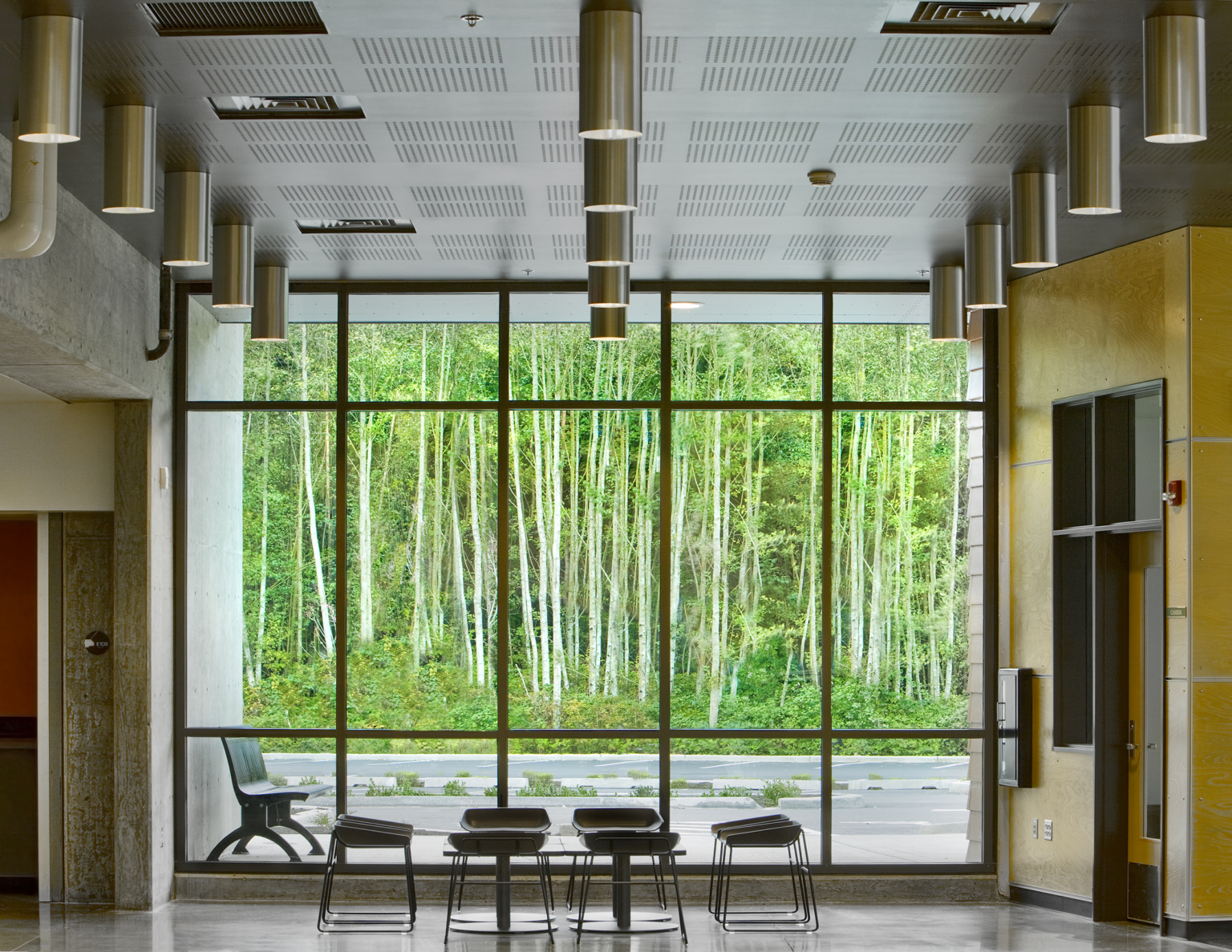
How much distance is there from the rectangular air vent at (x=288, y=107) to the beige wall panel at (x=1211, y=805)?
533 cm

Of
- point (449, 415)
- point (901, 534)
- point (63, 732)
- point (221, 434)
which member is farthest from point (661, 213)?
point (63, 732)

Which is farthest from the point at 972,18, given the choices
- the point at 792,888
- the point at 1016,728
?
the point at 792,888

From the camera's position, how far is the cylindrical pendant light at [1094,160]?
5.23 meters

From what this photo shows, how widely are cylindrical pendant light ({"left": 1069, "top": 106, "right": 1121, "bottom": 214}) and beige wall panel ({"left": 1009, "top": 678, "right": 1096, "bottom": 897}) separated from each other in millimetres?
4045

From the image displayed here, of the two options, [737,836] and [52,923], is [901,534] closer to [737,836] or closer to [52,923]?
[737,836]

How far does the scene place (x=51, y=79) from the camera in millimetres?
4488

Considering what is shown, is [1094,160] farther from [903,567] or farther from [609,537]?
[609,537]

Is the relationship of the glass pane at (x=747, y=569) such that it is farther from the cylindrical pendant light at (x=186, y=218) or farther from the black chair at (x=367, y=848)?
the cylindrical pendant light at (x=186, y=218)

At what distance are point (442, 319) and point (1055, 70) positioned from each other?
4.90 meters

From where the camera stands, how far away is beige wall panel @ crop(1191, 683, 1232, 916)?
7.35 meters

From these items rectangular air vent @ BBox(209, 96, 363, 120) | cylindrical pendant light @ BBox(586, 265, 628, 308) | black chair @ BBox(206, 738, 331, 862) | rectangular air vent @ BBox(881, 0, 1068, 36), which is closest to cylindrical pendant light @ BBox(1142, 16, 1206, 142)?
rectangular air vent @ BBox(881, 0, 1068, 36)

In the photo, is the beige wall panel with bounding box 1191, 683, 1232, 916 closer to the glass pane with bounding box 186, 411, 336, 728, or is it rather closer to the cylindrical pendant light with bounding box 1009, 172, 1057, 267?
the cylindrical pendant light with bounding box 1009, 172, 1057, 267

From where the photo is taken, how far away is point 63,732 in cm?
867

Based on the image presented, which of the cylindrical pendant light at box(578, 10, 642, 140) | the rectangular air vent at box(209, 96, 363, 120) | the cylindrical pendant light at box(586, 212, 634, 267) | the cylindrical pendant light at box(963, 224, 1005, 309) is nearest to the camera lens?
the cylindrical pendant light at box(578, 10, 642, 140)
